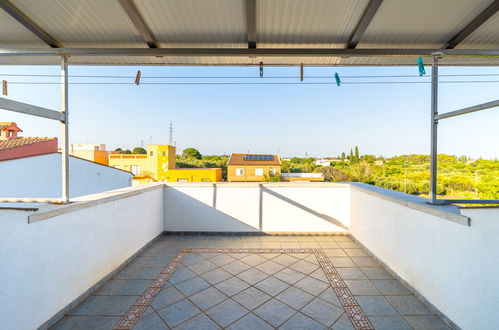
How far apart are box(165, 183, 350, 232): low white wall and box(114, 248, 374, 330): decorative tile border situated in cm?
65

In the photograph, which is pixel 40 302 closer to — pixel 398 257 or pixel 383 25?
pixel 398 257

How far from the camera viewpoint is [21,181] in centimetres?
509

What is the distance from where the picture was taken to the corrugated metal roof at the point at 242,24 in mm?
1968

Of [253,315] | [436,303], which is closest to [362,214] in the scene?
[436,303]

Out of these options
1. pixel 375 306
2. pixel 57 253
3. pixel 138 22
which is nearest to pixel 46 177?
pixel 57 253

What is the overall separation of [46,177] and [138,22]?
5850mm

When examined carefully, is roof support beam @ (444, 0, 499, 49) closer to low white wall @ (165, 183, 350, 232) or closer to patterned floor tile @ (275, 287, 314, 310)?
low white wall @ (165, 183, 350, 232)

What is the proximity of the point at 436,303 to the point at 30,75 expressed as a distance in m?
5.94

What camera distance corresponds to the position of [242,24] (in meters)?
2.21

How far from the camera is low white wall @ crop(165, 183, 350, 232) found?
3.75m

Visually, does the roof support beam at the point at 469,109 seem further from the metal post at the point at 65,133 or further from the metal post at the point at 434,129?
the metal post at the point at 65,133

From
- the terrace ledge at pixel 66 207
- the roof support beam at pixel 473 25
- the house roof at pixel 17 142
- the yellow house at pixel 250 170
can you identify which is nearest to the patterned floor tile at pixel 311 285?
the terrace ledge at pixel 66 207

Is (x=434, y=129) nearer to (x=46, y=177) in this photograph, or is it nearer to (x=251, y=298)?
(x=251, y=298)

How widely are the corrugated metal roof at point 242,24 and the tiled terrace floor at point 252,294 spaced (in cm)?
266
